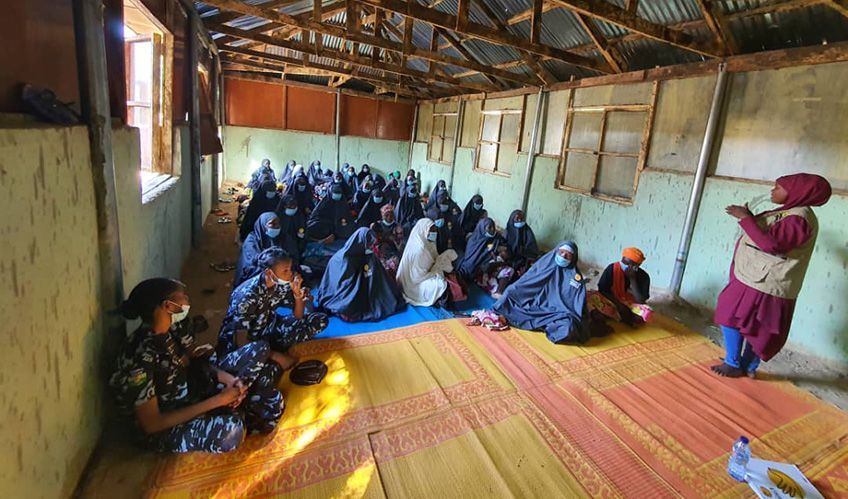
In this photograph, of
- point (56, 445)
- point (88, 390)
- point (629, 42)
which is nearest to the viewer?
point (56, 445)

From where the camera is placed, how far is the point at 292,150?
12602 mm

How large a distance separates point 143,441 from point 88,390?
412 mm

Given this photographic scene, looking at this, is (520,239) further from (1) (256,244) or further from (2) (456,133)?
(2) (456,133)

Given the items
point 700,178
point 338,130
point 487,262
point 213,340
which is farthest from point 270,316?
point 338,130

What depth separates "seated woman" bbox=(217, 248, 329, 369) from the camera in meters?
2.86

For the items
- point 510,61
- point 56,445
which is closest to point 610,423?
point 56,445

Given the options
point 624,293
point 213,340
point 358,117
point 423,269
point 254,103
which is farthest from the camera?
point 358,117

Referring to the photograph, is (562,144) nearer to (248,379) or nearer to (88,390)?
(248,379)

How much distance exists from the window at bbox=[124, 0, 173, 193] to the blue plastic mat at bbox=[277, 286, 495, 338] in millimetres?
2183

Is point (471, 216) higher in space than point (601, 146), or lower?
lower

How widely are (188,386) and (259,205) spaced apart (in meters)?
4.19

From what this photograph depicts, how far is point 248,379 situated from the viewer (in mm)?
2424

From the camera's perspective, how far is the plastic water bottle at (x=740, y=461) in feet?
7.85

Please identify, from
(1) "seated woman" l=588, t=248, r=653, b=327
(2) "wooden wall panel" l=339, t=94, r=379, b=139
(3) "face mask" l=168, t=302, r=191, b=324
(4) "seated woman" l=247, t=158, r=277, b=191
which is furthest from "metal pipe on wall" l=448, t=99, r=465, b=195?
(3) "face mask" l=168, t=302, r=191, b=324
